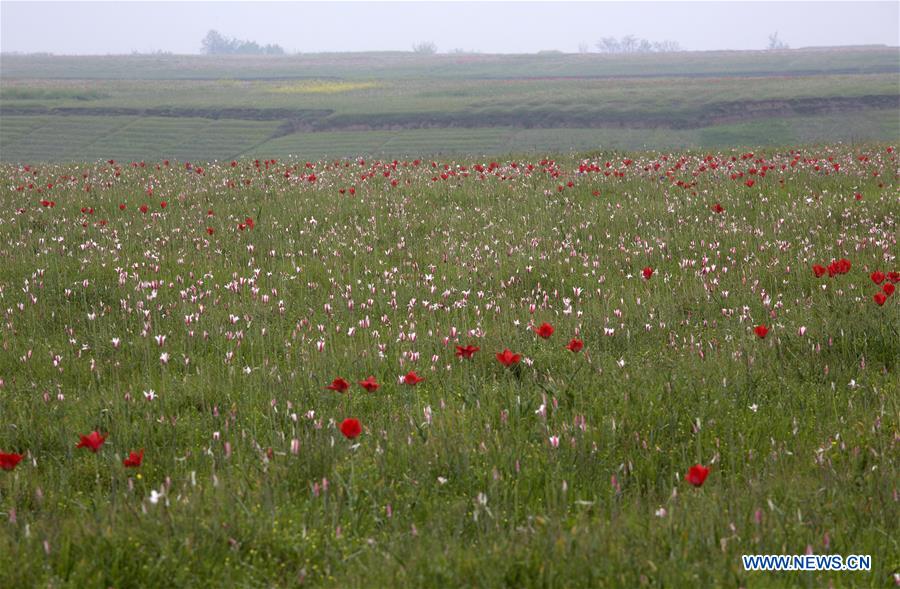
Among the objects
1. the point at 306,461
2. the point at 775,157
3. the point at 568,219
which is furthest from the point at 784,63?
the point at 306,461

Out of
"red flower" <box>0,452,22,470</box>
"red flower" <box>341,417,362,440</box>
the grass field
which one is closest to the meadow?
"red flower" <box>341,417,362,440</box>

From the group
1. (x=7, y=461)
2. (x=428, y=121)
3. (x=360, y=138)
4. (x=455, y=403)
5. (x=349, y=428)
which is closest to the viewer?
(x=7, y=461)

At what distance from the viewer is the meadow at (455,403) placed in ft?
11.3

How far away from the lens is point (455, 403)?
204 inches

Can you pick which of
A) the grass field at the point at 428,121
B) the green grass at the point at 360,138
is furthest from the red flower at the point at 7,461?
the green grass at the point at 360,138

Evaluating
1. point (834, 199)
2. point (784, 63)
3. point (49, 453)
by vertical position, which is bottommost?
point (49, 453)

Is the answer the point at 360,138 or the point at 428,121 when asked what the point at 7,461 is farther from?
the point at 428,121

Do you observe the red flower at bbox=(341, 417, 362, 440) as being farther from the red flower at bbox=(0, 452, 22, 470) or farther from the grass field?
the grass field

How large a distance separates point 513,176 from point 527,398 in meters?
11.7

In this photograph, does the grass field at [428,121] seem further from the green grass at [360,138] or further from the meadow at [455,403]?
the meadow at [455,403]

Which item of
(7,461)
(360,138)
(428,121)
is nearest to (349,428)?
(7,461)

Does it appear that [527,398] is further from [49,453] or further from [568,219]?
[568,219]

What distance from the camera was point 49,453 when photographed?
4754mm

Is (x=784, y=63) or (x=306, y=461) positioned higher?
(x=784, y=63)
